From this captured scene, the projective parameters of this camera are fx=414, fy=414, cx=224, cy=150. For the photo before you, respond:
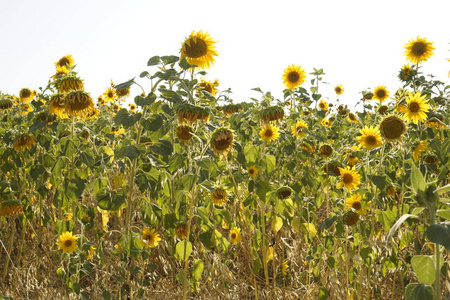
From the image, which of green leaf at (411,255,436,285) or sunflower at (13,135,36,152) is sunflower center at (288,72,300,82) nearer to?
sunflower at (13,135,36,152)

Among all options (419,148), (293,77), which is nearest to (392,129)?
(419,148)

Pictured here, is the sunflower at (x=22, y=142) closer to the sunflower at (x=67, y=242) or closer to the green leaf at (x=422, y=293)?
the sunflower at (x=67, y=242)

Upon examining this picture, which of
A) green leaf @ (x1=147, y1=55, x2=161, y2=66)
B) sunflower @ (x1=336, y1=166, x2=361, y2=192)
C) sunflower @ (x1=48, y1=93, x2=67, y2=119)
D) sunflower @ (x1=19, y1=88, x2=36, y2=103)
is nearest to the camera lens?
green leaf @ (x1=147, y1=55, x2=161, y2=66)

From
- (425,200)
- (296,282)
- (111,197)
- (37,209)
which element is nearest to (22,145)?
(37,209)

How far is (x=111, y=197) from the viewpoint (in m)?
1.69

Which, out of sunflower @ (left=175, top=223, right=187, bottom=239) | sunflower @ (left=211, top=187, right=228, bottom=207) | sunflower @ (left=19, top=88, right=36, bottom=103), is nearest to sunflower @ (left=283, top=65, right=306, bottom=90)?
sunflower @ (left=211, top=187, right=228, bottom=207)

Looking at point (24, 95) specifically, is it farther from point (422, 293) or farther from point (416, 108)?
point (422, 293)

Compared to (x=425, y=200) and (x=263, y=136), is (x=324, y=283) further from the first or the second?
(x=425, y=200)

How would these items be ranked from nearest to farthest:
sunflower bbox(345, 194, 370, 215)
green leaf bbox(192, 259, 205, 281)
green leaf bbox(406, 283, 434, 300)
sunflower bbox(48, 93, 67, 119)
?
green leaf bbox(406, 283, 434, 300) → green leaf bbox(192, 259, 205, 281) → sunflower bbox(48, 93, 67, 119) → sunflower bbox(345, 194, 370, 215)

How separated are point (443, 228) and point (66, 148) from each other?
5.43 ft

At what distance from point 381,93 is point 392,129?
374cm

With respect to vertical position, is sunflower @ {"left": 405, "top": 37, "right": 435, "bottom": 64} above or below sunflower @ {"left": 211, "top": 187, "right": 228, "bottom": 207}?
above

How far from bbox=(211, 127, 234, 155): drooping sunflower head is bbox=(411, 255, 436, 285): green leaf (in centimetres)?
97

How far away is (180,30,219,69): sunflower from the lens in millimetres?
1975
